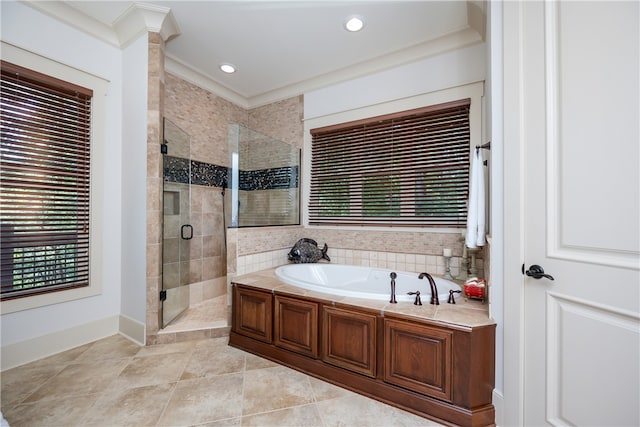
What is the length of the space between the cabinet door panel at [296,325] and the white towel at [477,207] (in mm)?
1302

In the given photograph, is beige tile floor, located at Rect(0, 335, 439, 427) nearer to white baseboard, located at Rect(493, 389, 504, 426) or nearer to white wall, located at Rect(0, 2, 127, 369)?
white wall, located at Rect(0, 2, 127, 369)

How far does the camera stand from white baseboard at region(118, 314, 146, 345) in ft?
7.70

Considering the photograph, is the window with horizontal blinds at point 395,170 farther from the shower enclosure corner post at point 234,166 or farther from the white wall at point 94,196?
the white wall at point 94,196

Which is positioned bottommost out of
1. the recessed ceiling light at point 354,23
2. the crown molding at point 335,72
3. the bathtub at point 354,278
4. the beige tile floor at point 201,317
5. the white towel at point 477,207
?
the beige tile floor at point 201,317

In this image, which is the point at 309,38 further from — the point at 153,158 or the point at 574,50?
the point at 574,50

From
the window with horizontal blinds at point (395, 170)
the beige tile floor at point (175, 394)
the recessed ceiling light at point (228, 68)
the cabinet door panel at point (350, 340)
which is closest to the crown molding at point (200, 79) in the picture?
the recessed ceiling light at point (228, 68)

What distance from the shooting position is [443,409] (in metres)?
1.49

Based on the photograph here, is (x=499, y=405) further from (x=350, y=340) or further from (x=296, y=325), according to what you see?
(x=296, y=325)

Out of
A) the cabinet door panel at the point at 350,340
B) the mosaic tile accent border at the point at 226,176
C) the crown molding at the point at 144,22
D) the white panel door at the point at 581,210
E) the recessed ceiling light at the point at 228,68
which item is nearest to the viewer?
the white panel door at the point at 581,210

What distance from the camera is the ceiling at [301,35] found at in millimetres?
2168

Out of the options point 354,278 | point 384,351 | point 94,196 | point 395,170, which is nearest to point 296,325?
point 384,351

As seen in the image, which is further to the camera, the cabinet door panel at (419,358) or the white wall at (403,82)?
the white wall at (403,82)

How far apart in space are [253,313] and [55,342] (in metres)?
1.60

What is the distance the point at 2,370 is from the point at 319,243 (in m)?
2.76
